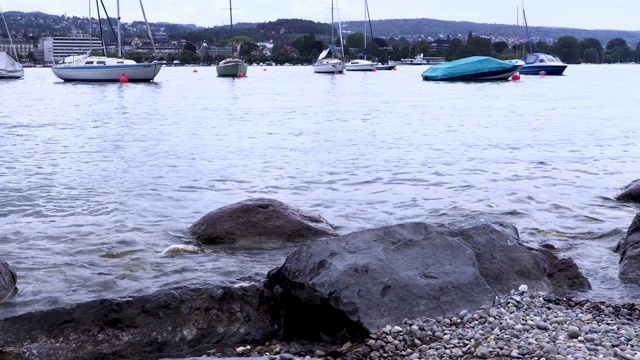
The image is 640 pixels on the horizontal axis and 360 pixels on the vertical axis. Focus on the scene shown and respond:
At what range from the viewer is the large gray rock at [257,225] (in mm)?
9164

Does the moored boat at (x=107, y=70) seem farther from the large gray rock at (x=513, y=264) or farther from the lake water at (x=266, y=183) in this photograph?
the large gray rock at (x=513, y=264)

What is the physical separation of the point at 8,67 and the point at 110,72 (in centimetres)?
1937

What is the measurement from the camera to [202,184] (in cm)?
1421

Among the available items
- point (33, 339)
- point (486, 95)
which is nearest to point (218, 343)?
point (33, 339)

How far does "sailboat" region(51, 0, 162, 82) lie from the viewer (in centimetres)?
6216

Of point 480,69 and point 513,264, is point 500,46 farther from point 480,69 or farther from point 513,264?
point 513,264

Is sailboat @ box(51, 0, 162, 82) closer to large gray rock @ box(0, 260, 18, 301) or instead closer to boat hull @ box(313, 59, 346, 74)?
boat hull @ box(313, 59, 346, 74)

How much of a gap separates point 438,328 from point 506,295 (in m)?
1.07

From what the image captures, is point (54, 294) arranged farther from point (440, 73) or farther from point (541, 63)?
point (541, 63)

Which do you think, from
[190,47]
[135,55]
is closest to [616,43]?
[190,47]

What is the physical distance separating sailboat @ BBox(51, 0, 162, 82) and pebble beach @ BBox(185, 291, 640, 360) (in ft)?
193

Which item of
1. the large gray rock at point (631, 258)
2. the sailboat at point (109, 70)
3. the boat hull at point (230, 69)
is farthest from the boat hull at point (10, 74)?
the large gray rock at point (631, 258)

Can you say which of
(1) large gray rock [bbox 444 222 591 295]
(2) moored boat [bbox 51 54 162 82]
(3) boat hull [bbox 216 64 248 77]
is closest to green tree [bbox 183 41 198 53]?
(3) boat hull [bbox 216 64 248 77]

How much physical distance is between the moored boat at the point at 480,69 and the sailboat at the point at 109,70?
2525cm
